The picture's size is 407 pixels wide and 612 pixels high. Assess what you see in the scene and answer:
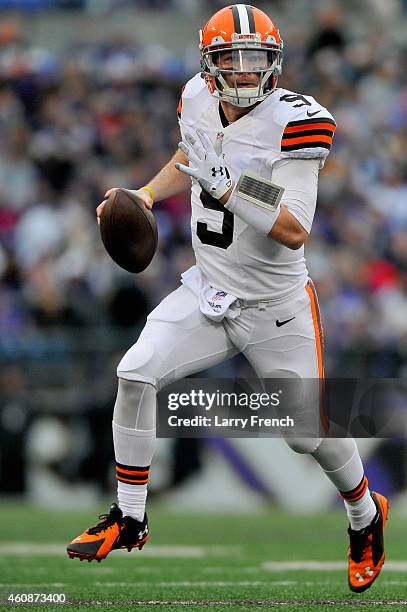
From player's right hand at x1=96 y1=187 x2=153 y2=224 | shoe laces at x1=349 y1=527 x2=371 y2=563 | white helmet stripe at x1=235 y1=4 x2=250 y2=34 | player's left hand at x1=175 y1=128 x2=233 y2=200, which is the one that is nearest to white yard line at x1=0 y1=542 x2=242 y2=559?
shoe laces at x1=349 y1=527 x2=371 y2=563

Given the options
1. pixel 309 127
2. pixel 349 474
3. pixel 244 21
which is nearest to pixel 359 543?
pixel 349 474

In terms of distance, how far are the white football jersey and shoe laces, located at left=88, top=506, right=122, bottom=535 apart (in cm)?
89

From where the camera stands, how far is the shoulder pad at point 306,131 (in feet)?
14.8

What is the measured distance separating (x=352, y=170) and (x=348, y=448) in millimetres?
6269

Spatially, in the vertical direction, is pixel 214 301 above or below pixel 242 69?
below

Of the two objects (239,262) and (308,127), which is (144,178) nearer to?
(239,262)

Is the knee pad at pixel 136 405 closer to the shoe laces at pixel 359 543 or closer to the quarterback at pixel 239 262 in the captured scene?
the quarterback at pixel 239 262

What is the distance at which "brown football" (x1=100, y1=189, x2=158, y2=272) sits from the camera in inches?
183

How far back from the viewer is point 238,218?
15.3ft

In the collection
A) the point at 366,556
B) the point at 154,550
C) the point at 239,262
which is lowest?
the point at 154,550

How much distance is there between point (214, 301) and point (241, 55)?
0.88 m

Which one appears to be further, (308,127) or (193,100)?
(193,100)

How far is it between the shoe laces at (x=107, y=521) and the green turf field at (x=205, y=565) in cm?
25

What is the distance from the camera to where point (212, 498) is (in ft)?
30.6
